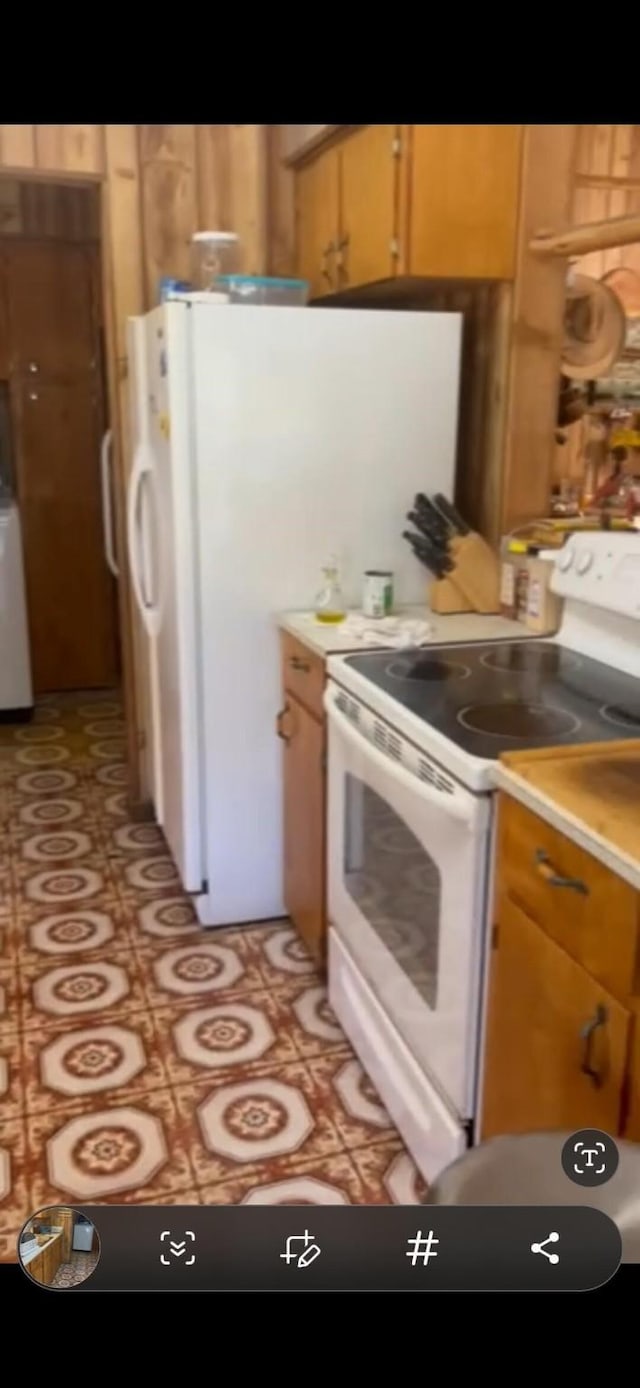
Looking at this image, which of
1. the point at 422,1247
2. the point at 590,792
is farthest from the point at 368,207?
the point at 422,1247

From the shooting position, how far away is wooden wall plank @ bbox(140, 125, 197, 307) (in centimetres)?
278

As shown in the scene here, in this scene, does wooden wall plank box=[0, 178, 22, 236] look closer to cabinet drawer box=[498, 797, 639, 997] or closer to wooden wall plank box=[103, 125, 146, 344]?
wooden wall plank box=[103, 125, 146, 344]

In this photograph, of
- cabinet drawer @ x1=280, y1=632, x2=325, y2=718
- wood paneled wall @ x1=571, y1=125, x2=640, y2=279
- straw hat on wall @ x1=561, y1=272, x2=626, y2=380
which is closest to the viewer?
wood paneled wall @ x1=571, y1=125, x2=640, y2=279

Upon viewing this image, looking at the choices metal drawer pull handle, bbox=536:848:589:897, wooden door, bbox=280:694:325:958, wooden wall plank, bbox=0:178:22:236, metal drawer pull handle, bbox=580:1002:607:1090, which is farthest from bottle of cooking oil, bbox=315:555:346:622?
wooden wall plank, bbox=0:178:22:236

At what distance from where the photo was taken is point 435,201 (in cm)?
223

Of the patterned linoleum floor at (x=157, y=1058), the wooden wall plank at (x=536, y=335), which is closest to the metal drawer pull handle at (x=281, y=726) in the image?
the patterned linoleum floor at (x=157, y=1058)

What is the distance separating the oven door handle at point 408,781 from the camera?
1.47 metres

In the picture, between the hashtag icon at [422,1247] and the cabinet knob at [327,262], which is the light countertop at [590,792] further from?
the cabinet knob at [327,262]

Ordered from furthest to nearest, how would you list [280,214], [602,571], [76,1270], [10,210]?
[10,210] → [280,214] → [602,571] → [76,1270]

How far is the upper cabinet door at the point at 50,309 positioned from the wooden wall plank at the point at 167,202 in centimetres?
165

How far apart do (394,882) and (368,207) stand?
1.56 m

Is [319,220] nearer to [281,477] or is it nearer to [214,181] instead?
[214,181]

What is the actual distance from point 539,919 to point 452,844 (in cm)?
22

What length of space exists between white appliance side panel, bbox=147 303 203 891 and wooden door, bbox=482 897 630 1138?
4.01ft
